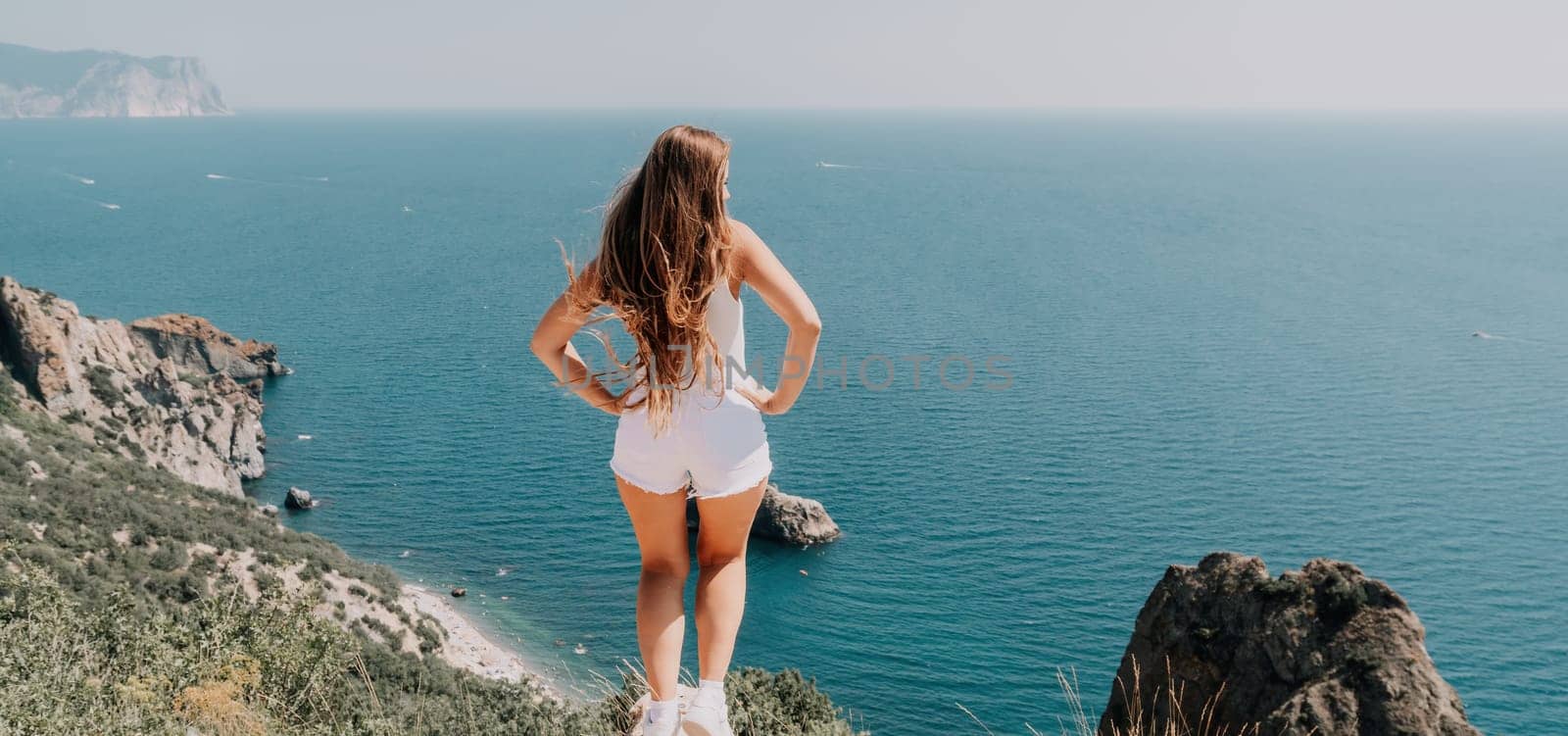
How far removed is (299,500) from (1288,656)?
127 ft

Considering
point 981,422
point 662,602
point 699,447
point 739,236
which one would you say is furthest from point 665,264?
point 981,422

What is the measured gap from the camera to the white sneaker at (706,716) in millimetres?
3869

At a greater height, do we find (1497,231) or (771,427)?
(1497,231)

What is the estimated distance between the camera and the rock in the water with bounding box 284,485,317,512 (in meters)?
42.9

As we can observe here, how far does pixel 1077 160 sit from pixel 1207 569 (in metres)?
174

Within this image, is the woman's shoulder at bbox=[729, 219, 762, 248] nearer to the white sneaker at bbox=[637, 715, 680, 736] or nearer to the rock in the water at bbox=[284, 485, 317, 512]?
the white sneaker at bbox=[637, 715, 680, 736]

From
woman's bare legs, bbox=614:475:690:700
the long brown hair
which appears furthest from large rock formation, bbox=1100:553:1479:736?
the long brown hair

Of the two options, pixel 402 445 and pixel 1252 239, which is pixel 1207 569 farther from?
pixel 1252 239

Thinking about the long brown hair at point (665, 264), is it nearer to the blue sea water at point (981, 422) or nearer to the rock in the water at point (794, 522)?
the blue sea water at point (981, 422)

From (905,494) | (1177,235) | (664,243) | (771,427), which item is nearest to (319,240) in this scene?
(771,427)

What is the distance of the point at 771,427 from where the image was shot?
48.8 m

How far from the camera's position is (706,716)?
12.7 feet

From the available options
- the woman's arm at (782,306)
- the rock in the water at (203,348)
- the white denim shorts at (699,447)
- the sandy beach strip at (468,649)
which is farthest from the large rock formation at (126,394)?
the woman's arm at (782,306)

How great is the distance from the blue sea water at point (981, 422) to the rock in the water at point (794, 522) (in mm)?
1062
